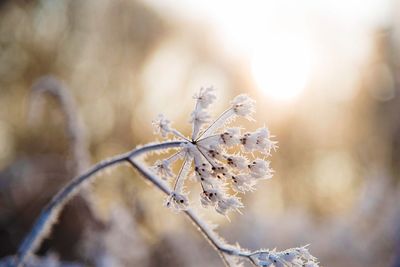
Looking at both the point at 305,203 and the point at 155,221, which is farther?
the point at 305,203

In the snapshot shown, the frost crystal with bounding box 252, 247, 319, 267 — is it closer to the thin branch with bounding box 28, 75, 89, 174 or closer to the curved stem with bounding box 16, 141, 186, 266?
the curved stem with bounding box 16, 141, 186, 266

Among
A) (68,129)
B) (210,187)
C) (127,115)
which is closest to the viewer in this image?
(210,187)

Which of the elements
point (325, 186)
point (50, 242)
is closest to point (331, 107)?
point (325, 186)

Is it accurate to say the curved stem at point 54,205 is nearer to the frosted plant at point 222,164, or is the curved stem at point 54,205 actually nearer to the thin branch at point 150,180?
the thin branch at point 150,180

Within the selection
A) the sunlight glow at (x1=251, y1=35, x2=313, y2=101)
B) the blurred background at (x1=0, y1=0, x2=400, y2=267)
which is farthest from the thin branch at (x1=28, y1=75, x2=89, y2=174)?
the sunlight glow at (x1=251, y1=35, x2=313, y2=101)

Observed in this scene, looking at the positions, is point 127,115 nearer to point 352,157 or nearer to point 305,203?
point 305,203

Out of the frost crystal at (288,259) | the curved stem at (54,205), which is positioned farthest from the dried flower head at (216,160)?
the curved stem at (54,205)

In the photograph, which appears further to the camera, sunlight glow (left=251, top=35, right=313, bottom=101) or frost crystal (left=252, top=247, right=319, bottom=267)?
sunlight glow (left=251, top=35, right=313, bottom=101)
